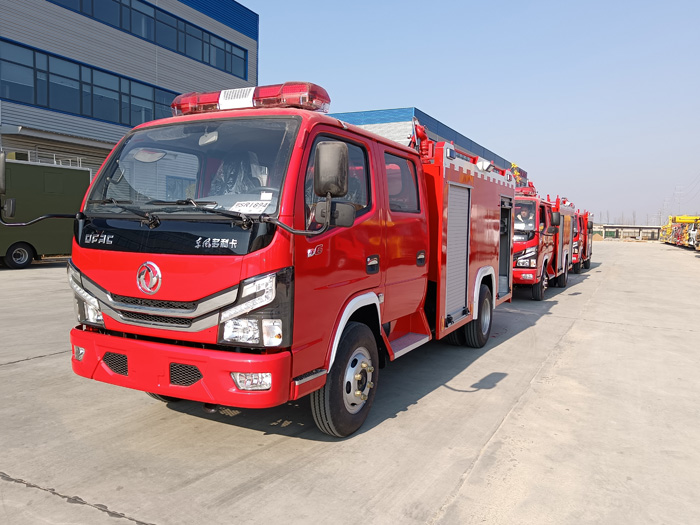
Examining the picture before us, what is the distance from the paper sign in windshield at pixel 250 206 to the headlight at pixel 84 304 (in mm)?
1211

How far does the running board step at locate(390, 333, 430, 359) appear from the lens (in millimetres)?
4548

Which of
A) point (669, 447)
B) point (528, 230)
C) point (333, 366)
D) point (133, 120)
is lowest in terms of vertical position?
point (669, 447)

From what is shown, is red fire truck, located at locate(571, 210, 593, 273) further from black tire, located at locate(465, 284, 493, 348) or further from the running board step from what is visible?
the running board step

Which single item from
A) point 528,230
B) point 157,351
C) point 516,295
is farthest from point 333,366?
point 516,295

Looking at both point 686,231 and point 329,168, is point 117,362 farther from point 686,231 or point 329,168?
point 686,231

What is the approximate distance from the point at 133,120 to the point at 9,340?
712 inches

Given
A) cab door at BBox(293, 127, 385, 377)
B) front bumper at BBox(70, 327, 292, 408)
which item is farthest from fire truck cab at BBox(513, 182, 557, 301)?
front bumper at BBox(70, 327, 292, 408)

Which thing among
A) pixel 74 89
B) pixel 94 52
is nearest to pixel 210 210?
pixel 74 89

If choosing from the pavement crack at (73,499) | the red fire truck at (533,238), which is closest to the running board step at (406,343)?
the pavement crack at (73,499)

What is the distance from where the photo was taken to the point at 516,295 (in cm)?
1288

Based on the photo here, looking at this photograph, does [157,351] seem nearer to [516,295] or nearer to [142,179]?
[142,179]

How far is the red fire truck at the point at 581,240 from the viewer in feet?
60.3

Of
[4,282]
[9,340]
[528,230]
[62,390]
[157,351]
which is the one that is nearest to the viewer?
[157,351]

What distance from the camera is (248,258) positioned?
2.97 m
